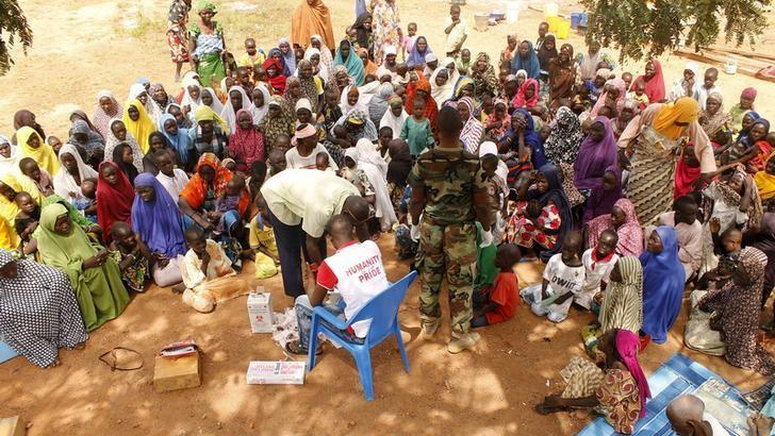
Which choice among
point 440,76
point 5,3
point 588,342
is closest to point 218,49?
point 440,76

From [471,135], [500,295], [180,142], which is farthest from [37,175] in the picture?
[500,295]

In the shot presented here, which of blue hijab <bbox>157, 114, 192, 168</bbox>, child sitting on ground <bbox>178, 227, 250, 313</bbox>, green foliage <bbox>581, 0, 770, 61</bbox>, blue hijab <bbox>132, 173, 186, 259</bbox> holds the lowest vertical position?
child sitting on ground <bbox>178, 227, 250, 313</bbox>

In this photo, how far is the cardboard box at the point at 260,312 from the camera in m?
4.79

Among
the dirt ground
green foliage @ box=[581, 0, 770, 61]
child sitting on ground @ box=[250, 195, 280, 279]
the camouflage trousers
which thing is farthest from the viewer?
child sitting on ground @ box=[250, 195, 280, 279]

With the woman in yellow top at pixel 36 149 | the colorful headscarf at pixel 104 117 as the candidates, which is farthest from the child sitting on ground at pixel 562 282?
the colorful headscarf at pixel 104 117

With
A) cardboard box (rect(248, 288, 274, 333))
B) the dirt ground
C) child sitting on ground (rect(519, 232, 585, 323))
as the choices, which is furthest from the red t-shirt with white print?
child sitting on ground (rect(519, 232, 585, 323))

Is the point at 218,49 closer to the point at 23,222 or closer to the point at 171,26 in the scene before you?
the point at 171,26

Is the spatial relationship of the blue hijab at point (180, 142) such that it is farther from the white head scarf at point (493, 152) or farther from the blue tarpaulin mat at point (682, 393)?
the blue tarpaulin mat at point (682, 393)

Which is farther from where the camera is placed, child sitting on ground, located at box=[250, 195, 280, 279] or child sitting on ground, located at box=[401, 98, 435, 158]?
child sitting on ground, located at box=[401, 98, 435, 158]

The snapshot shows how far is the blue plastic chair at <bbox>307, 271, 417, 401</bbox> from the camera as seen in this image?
372cm

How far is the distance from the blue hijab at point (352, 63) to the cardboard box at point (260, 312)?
634 cm

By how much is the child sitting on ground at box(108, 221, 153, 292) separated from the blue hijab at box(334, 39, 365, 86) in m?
5.79

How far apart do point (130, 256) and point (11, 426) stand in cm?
204

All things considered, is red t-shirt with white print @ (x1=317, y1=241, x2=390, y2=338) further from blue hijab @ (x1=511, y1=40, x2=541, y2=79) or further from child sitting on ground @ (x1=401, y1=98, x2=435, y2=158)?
blue hijab @ (x1=511, y1=40, x2=541, y2=79)
